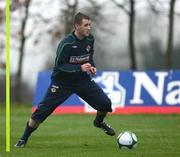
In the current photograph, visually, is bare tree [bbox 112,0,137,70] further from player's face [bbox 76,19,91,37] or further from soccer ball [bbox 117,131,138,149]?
soccer ball [bbox 117,131,138,149]

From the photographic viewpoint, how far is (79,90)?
13.5m

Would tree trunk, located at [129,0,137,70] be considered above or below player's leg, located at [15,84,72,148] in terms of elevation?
below

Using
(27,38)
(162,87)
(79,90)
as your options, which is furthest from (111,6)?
(79,90)

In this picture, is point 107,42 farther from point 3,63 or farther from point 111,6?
point 3,63

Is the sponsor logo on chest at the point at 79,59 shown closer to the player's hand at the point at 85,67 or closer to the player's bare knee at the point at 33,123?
the player's hand at the point at 85,67

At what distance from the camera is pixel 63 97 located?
1336 centimetres

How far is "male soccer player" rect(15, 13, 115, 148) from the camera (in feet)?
42.8

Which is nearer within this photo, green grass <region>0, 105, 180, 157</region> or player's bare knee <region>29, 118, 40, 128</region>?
green grass <region>0, 105, 180, 157</region>

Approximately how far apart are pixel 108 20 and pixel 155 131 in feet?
84.7

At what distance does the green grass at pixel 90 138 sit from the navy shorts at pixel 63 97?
0.64 meters

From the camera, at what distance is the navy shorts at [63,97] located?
13305 mm

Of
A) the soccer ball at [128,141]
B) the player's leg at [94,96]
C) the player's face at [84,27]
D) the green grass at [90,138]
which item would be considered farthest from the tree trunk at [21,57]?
the soccer ball at [128,141]

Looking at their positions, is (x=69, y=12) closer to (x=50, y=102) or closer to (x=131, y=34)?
(x=131, y=34)

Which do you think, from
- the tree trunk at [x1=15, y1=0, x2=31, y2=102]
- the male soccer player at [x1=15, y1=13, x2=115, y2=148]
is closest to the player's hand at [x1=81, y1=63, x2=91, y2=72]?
the male soccer player at [x1=15, y1=13, x2=115, y2=148]
